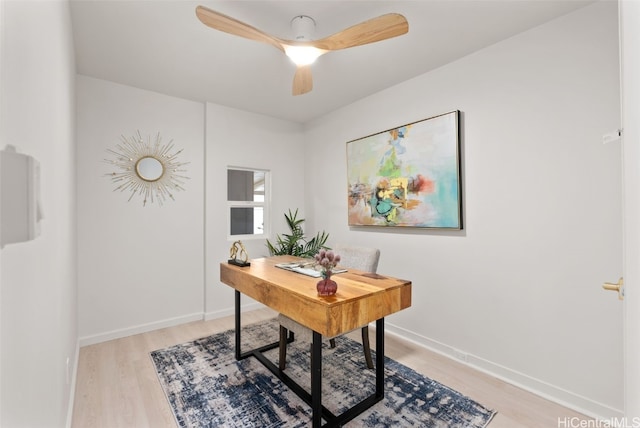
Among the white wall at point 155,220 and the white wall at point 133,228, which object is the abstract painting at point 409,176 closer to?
the white wall at point 155,220

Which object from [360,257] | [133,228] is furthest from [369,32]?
[133,228]

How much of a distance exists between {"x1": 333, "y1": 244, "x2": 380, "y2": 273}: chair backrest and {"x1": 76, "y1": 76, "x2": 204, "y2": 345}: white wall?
1889 millimetres

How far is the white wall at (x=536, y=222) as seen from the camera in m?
1.87

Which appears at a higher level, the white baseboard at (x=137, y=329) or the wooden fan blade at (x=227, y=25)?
the wooden fan blade at (x=227, y=25)

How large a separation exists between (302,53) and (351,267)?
5.85 feet

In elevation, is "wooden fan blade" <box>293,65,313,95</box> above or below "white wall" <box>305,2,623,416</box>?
above

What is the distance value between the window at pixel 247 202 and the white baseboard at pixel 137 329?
3.57 feet

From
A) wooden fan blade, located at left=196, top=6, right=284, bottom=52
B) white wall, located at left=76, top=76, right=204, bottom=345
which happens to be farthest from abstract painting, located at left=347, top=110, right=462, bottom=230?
white wall, located at left=76, top=76, right=204, bottom=345

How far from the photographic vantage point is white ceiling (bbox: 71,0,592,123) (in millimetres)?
1929

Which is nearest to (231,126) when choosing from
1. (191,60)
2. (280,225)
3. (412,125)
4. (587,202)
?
(191,60)

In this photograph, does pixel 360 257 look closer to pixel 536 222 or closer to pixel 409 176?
pixel 409 176

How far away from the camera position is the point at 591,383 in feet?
6.26

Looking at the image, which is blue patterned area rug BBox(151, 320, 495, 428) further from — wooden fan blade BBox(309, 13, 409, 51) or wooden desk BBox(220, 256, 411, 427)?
wooden fan blade BBox(309, 13, 409, 51)

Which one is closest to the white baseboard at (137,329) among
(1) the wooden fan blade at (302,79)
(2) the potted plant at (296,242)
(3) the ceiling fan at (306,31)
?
(2) the potted plant at (296,242)
